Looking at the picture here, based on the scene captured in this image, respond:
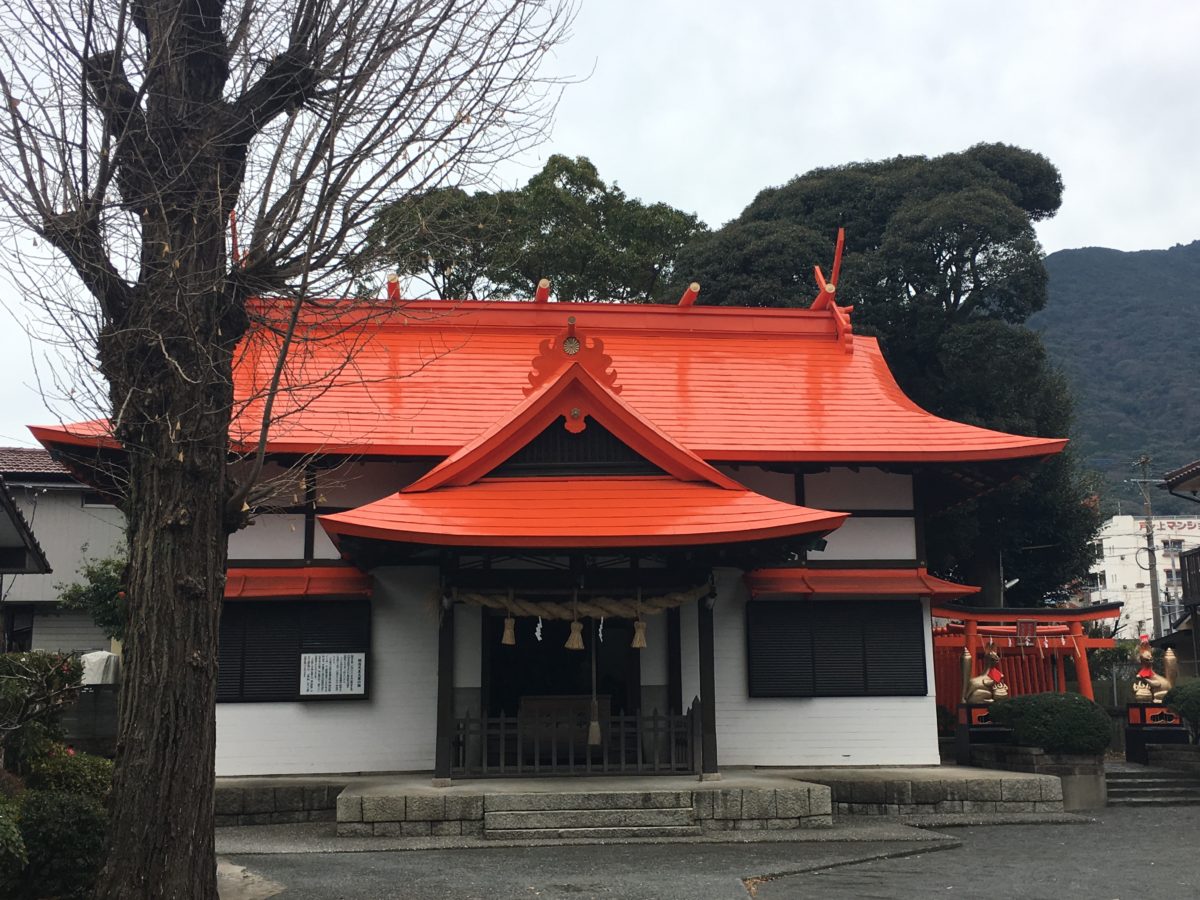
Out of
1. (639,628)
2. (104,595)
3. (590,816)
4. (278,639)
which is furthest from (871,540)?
(104,595)

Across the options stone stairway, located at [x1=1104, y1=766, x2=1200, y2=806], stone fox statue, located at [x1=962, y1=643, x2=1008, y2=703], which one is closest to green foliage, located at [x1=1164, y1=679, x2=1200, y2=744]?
stone stairway, located at [x1=1104, y1=766, x2=1200, y2=806]

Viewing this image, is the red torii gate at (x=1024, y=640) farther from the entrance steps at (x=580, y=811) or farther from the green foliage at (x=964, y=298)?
the entrance steps at (x=580, y=811)

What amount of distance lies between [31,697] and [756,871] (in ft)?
19.4

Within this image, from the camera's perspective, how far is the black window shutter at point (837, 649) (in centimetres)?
1506

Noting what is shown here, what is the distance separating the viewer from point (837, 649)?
49.7 ft

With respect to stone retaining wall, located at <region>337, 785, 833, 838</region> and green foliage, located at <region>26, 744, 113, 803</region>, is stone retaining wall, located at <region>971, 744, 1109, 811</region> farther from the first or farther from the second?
green foliage, located at <region>26, 744, 113, 803</region>

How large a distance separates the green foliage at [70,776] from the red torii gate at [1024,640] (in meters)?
11.6

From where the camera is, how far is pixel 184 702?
6.84m

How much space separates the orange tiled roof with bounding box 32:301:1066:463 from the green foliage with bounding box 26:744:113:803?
16.4 ft

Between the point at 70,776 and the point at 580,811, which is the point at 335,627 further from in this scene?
the point at 70,776

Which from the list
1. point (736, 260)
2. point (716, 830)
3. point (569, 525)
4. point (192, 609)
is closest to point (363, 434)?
point (569, 525)

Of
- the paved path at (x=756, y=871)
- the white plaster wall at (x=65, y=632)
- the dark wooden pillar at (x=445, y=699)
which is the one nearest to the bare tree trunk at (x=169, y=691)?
the paved path at (x=756, y=871)

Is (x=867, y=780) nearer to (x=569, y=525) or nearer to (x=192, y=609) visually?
(x=569, y=525)

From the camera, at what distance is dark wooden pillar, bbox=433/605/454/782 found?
12.2 meters
